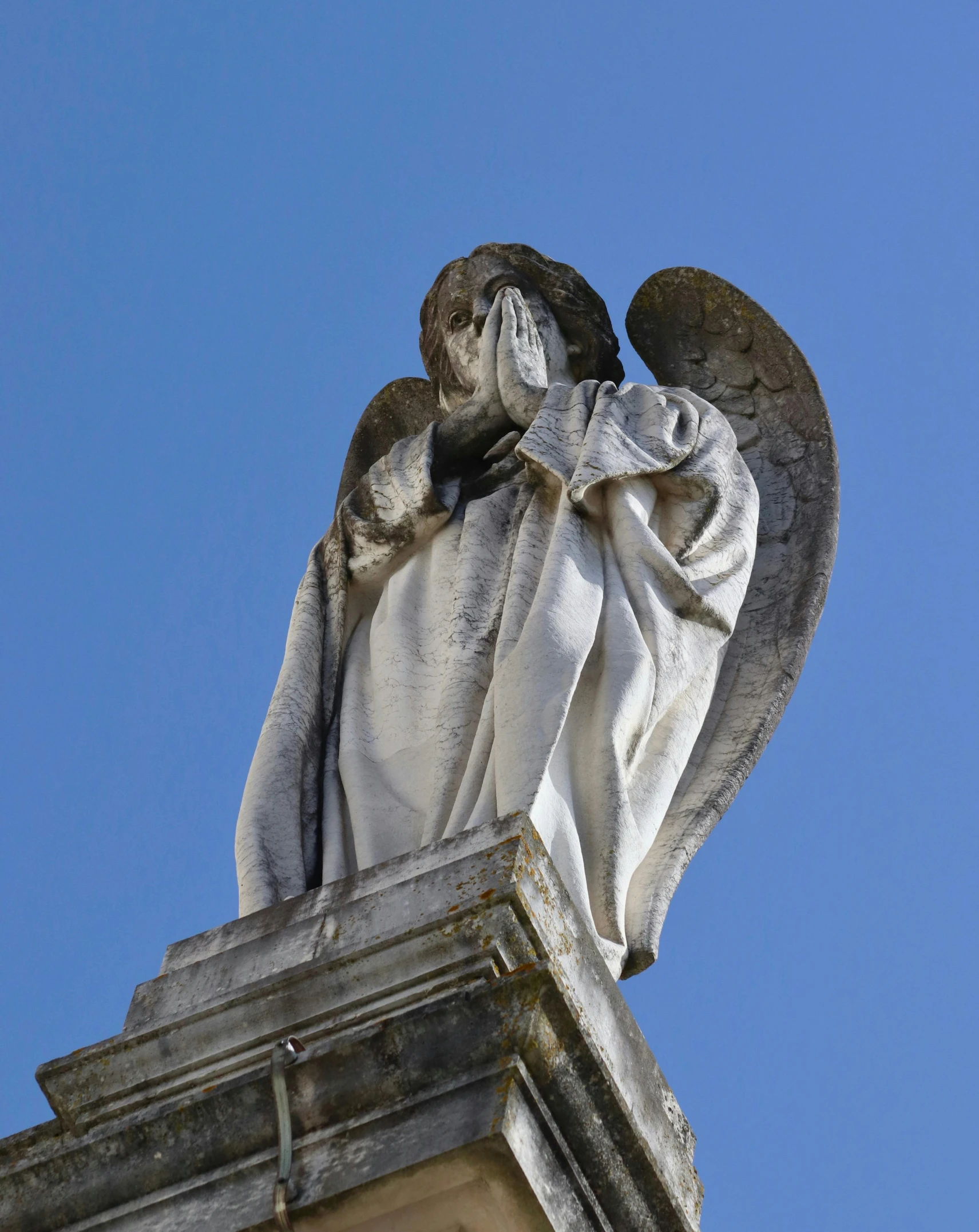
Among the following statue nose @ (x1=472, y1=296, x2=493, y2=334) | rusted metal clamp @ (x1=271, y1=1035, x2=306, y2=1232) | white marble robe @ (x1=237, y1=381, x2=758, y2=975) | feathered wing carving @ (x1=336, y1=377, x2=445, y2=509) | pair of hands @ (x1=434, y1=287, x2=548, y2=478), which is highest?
feathered wing carving @ (x1=336, y1=377, x2=445, y2=509)

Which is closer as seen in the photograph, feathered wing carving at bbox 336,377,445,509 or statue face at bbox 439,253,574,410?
statue face at bbox 439,253,574,410

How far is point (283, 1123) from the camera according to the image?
18.2ft

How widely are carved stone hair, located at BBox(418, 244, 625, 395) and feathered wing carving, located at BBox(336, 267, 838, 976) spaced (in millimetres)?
621

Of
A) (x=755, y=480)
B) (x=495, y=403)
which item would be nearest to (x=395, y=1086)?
(x=495, y=403)

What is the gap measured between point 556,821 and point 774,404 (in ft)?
12.3

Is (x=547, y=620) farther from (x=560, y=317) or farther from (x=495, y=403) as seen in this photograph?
(x=560, y=317)

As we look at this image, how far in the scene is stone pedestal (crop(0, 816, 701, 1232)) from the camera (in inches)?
211

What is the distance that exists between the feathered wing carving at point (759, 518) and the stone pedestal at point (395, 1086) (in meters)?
1.24

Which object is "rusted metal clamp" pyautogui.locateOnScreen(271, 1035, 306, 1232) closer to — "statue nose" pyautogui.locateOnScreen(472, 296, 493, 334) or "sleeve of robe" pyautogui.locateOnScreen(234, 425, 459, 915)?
"sleeve of robe" pyautogui.locateOnScreen(234, 425, 459, 915)

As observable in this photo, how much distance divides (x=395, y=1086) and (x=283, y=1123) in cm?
28

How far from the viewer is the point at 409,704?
7.63 metres

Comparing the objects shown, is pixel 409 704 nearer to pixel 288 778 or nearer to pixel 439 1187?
pixel 288 778

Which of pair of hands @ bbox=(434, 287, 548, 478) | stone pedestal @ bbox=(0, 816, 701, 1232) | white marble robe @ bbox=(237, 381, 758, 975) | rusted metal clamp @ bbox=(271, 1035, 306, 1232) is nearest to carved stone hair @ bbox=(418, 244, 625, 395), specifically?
pair of hands @ bbox=(434, 287, 548, 478)

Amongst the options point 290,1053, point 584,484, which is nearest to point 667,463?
point 584,484
